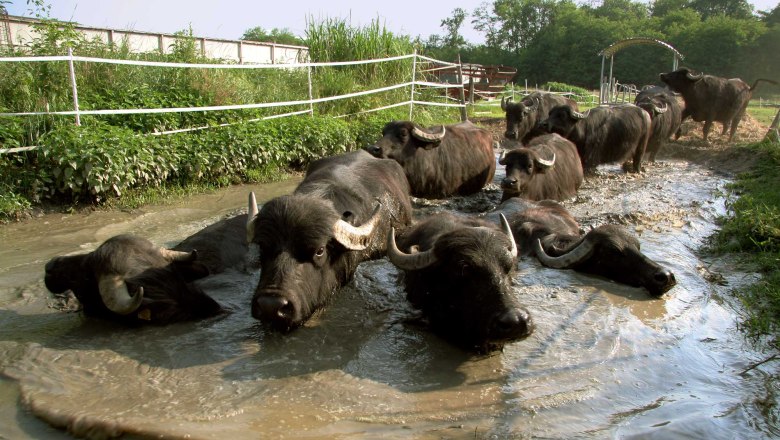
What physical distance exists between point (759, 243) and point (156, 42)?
17.2 m

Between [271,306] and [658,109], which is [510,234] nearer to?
[271,306]

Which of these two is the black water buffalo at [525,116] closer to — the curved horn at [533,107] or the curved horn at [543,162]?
the curved horn at [533,107]

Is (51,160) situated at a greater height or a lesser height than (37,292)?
greater

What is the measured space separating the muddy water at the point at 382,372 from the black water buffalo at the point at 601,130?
683cm

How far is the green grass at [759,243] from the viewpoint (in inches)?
188

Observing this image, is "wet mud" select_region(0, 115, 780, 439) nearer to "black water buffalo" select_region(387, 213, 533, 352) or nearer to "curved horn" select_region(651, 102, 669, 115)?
"black water buffalo" select_region(387, 213, 533, 352)

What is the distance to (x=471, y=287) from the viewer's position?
13.2 feet

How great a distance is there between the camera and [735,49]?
46.9 meters

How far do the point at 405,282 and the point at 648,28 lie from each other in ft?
228

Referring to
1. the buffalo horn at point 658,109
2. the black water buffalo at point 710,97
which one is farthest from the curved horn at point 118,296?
the black water buffalo at point 710,97

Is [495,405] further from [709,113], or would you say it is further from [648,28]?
[648,28]

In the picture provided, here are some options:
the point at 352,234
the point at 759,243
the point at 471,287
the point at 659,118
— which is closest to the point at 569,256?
the point at 471,287

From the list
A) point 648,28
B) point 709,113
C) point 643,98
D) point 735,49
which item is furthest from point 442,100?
point 648,28

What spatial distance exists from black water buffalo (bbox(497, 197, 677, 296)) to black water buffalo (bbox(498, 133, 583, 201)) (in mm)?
2243
